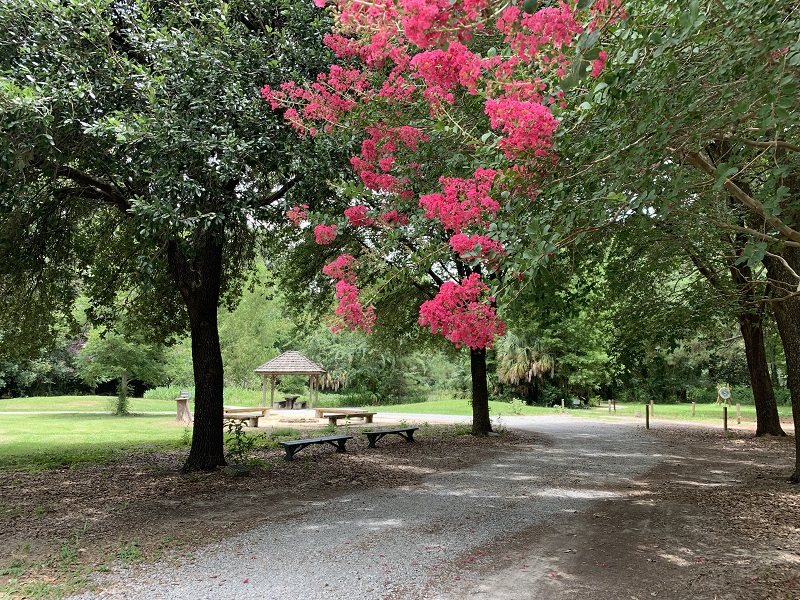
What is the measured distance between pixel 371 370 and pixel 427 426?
17.8 metres

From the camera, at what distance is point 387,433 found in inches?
557

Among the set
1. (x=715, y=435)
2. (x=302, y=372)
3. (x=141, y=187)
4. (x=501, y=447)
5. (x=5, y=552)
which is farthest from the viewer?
(x=302, y=372)

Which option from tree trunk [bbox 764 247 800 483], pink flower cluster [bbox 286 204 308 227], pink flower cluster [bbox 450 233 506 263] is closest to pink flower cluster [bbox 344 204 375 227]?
pink flower cluster [bbox 286 204 308 227]

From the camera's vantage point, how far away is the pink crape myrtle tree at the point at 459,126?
344 cm

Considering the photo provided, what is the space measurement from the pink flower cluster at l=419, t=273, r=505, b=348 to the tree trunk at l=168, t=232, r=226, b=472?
21.3 feet

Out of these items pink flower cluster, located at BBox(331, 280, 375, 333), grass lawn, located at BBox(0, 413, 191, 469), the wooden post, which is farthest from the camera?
the wooden post

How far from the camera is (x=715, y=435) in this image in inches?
667

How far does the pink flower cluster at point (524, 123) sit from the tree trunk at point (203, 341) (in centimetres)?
706

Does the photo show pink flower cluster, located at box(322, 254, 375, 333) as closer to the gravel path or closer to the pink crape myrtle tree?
the pink crape myrtle tree

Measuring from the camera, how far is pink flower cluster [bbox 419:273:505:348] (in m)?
4.34

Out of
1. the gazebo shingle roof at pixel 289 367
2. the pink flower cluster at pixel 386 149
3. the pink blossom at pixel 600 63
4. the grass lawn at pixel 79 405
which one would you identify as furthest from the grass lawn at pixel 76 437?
the pink blossom at pixel 600 63

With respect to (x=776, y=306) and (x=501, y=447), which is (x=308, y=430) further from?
(x=776, y=306)

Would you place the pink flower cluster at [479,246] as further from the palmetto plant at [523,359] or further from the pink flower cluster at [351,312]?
the palmetto plant at [523,359]

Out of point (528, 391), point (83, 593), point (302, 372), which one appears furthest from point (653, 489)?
point (528, 391)
